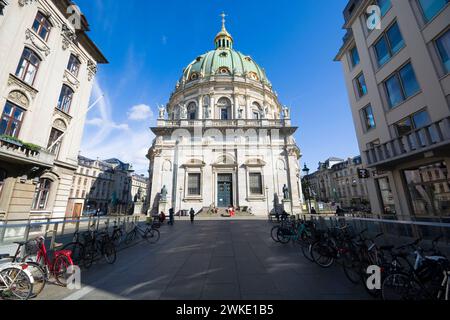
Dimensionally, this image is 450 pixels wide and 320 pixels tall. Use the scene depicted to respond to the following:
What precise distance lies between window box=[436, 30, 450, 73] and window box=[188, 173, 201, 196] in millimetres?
26221

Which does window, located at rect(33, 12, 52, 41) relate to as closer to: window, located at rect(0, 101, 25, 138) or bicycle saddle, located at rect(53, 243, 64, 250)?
window, located at rect(0, 101, 25, 138)

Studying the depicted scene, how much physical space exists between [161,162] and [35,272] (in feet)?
86.2

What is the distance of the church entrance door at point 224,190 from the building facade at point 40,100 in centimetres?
1828

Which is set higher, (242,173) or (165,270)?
(242,173)

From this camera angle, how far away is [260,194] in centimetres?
2853

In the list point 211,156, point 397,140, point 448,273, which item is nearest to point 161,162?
point 211,156

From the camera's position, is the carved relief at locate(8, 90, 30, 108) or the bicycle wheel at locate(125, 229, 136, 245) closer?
the bicycle wheel at locate(125, 229, 136, 245)

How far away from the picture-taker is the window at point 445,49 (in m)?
9.17

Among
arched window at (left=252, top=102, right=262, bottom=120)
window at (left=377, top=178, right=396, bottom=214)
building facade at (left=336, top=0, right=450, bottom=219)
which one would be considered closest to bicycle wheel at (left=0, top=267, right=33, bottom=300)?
building facade at (left=336, top=0, right=450, bottom=219)

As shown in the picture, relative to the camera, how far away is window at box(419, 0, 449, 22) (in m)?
9.40

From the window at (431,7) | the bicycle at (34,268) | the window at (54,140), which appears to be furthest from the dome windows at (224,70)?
the bicycle at (34,268)

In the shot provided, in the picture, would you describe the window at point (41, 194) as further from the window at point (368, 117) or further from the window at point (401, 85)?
the window at point (401, 85)

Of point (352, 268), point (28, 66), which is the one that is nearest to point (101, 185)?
point (28, 66)

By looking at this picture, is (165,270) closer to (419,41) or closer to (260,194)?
(419,41)
